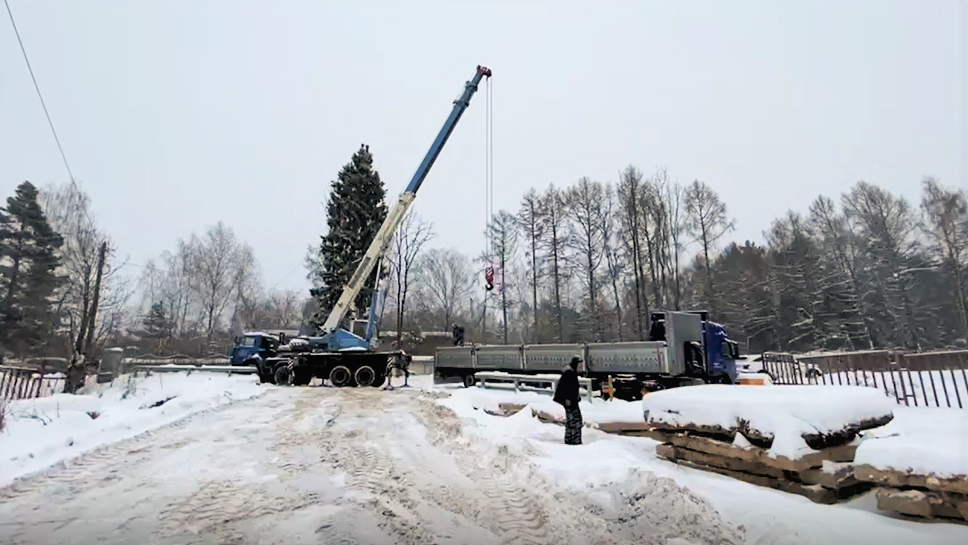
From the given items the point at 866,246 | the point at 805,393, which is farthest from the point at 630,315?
the point at 805,393

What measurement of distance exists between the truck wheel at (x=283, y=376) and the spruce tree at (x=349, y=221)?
516 inches

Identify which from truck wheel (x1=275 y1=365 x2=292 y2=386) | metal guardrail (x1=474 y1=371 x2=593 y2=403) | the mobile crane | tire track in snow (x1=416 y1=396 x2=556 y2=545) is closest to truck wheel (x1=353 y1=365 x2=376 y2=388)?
the mobile crane

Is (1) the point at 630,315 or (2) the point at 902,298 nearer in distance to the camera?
(2) the point at 902,298

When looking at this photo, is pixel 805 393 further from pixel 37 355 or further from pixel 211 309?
pixel 211 309

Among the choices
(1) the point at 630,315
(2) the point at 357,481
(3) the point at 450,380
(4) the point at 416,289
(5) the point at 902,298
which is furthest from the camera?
(4) the point at 416,289

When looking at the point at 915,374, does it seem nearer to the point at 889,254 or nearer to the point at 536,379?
the point at 536,379

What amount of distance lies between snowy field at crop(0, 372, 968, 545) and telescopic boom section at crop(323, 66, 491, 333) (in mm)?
12317

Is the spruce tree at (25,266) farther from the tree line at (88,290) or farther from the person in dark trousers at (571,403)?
the person in dark trousers at (571,403)

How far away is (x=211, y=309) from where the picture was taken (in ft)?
146

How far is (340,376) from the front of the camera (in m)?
20.9

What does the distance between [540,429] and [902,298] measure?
123 ft

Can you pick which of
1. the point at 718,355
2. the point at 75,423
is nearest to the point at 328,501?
the point at 75,423

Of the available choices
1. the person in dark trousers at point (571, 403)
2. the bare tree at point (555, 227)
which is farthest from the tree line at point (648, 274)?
the person in dark trousers at point (571, 403)

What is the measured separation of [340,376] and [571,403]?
15293 millimetres
